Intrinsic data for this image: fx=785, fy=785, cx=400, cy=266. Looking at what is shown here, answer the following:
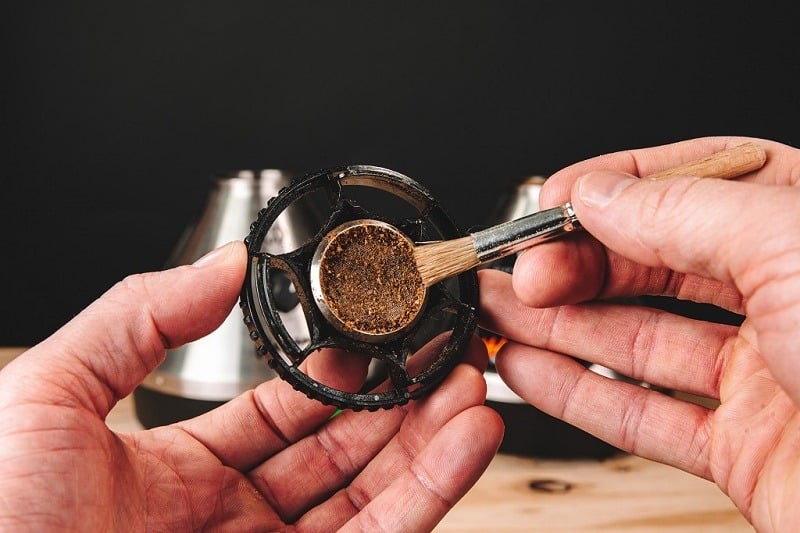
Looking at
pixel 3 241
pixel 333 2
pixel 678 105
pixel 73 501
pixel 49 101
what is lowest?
pixel 73 501

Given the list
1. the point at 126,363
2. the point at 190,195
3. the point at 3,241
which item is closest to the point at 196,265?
the point at 126,363

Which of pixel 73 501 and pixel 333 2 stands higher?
pixel 333 2

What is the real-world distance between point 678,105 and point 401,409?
3.38 feet

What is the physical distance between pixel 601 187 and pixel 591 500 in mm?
550

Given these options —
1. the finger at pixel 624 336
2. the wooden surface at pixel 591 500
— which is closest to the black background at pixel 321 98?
the wooden surface at pixel 591 500

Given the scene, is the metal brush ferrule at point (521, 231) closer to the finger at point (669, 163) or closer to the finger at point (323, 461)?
the finger at point (669, 163)

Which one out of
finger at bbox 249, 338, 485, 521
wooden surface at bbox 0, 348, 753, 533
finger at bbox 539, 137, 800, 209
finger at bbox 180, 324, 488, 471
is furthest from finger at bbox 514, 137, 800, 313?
wooden surface at bbox 0, 348, 753, 533

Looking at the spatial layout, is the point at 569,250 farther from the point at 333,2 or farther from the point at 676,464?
the point at 333,2

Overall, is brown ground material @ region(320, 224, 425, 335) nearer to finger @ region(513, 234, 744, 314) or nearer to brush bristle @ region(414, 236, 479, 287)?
brush bristle @ region(414, 236, 479, 287)

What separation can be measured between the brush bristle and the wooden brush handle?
21cm

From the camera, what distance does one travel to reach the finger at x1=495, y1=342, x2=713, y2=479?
35.2 inches

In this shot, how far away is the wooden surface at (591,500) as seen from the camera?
105cm

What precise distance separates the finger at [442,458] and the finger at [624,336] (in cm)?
10

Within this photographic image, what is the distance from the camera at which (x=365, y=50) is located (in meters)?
1.57
